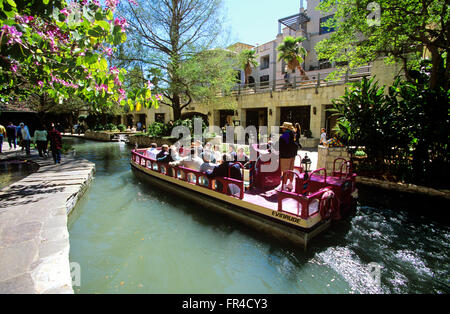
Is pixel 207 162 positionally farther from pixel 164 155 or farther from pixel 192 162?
pixel 164 155

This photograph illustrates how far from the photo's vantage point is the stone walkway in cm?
315

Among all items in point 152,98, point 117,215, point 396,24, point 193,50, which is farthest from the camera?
point 193,50

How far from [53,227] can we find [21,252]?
99 centimetres

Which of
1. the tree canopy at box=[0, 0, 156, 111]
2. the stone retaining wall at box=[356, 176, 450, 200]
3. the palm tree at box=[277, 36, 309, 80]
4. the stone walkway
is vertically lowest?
the stone retaining wall at box=[356, 176, 450, 200]

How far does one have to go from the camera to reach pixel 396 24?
8.91 metres

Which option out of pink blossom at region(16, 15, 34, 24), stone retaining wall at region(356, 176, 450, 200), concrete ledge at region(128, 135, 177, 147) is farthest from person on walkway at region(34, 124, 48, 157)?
stone retaining wall at region(356, 176, 450, 200)

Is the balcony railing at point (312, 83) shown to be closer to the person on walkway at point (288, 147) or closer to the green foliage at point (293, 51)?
the green foliage at point (293, 51)

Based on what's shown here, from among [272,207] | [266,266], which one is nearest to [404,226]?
[272,207]

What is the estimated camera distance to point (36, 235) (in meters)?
4.39

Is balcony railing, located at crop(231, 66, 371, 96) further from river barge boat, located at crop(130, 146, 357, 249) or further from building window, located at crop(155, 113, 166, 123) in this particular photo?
building window, located at crop(155, 113, 166, 123)

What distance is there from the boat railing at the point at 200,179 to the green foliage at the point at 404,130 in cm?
562

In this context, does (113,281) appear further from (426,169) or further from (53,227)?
(426,169)

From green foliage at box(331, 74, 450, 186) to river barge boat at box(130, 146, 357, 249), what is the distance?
287cm

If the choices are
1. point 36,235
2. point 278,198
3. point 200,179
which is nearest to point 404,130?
point 278,198
